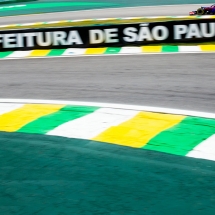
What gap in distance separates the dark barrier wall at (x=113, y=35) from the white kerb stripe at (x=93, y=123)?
569 cm

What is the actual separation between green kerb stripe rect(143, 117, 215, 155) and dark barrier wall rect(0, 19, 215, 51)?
6383 mm

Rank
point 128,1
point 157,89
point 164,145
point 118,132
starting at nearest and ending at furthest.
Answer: point 164,145 → point 118,132 → point 157,89 → point 128,1

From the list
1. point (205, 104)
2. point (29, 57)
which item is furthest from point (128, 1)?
point (205, 104)

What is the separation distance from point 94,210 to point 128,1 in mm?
23527

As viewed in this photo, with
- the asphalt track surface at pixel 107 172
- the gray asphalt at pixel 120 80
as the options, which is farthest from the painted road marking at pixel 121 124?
the gray asphalt at pixel 120 80

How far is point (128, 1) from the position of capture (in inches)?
1065

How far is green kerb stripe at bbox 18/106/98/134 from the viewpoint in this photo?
269 inches

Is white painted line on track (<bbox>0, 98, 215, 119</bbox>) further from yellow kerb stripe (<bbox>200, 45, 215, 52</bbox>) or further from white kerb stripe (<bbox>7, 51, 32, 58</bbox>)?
yellow kerb stripe (<bbox>200, 45, 215, 52</bbox>)

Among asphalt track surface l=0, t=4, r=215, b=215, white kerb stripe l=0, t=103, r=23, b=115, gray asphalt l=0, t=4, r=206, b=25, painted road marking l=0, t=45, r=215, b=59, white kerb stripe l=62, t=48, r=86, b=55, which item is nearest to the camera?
asphalt track surface l=0, t=4, r=215, b=215

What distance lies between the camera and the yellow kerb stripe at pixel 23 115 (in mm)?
7078

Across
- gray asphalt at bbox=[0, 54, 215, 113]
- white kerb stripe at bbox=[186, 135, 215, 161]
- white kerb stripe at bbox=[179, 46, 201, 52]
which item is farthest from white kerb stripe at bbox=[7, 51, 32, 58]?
white kerb stripe at bbox=[186, 135, 215, 161]

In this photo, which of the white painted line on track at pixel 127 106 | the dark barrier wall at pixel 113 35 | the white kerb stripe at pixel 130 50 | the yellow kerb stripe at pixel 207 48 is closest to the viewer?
the white painted line on track at pixel 127 106

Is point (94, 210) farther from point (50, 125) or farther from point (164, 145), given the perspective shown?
point (50, 125)

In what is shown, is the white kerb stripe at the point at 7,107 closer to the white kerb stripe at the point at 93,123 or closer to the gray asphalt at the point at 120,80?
the gray asphalt at the point at 120,80
